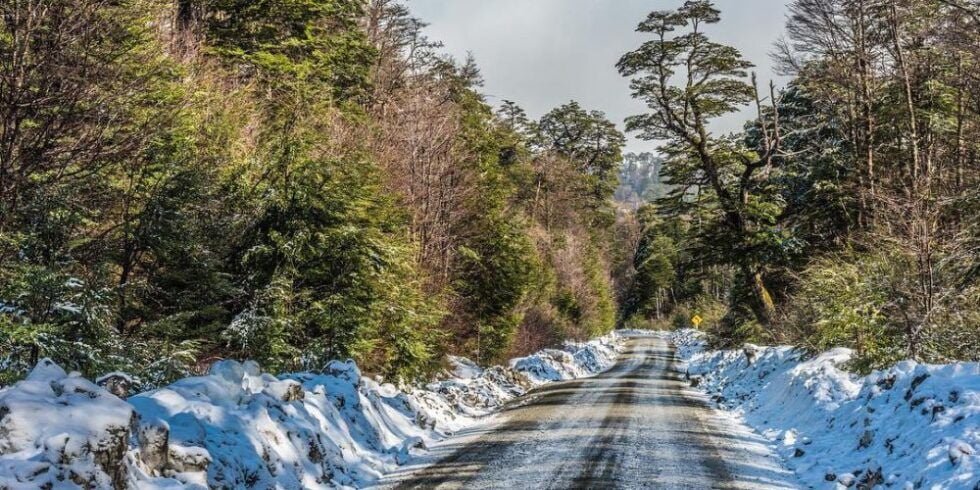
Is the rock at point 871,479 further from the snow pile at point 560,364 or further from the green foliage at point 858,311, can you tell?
the snow pile at point 560,364

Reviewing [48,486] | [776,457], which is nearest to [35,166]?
[48,486]

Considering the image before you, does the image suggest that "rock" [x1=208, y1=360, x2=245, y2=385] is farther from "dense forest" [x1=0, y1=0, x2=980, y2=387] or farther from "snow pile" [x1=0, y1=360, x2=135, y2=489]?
"snow pile" [x1=0, y1=360, x2=135, y2=489]

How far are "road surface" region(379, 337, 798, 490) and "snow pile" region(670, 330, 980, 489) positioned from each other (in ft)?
1.92

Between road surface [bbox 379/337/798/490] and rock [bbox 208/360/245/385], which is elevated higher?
rock [bbox 208/360/245/385]

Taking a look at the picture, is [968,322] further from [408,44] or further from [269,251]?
[408,44]

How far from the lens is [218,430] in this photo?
6926 millimetres

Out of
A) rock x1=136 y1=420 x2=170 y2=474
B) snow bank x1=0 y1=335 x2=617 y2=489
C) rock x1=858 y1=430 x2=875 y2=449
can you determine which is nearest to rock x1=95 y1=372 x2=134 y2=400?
snow bank x1=0 y1=335 x2=617 y2=489

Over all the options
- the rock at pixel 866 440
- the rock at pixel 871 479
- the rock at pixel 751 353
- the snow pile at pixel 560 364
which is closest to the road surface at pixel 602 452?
the rock at pixel 871 479

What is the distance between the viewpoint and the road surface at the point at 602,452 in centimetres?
757

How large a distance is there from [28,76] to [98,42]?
64.3 inches

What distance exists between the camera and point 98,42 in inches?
355

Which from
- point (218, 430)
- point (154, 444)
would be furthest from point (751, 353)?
point (154, 444)

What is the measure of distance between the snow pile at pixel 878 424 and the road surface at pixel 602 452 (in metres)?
0.58

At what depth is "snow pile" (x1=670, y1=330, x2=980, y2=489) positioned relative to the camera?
257 inches
